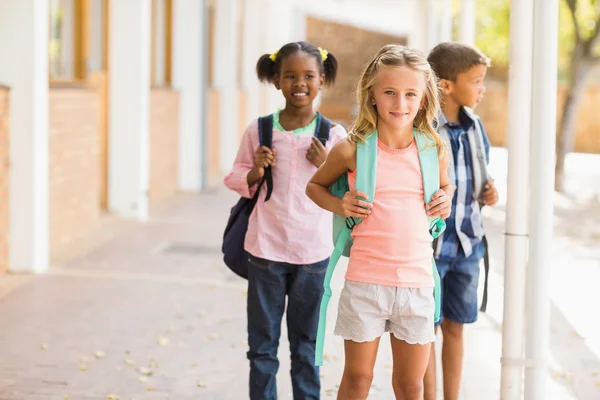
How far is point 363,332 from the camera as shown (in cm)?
322

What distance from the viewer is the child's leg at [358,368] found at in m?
3.27

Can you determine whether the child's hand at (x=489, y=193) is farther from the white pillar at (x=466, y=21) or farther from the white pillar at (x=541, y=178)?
the white pillar at (x=466, y=21)

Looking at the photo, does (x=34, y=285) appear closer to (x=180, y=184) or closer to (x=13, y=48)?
(x=13, y=48)

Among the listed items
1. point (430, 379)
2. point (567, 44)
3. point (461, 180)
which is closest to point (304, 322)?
point (430, 379)

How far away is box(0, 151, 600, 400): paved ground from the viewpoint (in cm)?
493

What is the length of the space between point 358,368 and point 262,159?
0.89 meters

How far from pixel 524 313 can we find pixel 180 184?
10708 millimetres

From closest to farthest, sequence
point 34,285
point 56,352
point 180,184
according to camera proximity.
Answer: point 56,352
point 34,285
point 180,184

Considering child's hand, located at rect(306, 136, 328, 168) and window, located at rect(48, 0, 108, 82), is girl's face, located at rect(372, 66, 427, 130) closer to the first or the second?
child's hand, located at rect(306, 136, 328, 168)

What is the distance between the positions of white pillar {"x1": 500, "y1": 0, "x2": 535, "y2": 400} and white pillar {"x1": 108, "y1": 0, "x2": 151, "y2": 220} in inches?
299

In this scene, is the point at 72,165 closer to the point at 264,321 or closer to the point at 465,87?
the point at 264,321

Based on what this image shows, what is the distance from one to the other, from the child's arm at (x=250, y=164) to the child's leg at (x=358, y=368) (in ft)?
2.62

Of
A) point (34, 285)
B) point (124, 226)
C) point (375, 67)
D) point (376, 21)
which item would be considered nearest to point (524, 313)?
point (375, 67)

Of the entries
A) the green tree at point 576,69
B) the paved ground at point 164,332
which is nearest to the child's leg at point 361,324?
the paved ground at point 164,332
